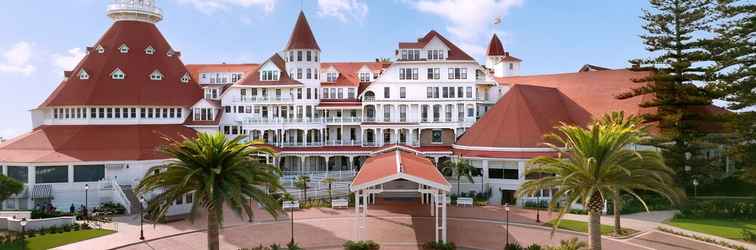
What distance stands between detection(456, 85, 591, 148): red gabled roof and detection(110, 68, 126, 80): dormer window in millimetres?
30624

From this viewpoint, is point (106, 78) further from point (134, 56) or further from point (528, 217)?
point (528, 217)

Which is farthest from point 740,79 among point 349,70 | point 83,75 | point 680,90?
point 83,75

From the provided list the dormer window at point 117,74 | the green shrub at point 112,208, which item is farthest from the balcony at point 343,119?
the green shrub at point 112,208

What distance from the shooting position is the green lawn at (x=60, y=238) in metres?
27.8

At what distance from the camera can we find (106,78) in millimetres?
48375

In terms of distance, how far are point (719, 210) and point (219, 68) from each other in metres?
48.0

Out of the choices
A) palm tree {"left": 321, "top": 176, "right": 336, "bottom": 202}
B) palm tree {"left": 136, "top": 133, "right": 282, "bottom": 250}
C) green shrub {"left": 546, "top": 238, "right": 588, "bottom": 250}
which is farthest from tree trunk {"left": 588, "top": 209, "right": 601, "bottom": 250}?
palm tree {"left": 321, "top": 176, "right": 336, "bottom": 202}

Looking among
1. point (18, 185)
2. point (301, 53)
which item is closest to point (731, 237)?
point (301, 53)

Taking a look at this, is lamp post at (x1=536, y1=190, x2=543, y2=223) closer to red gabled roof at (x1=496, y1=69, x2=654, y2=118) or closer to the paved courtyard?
the paved courtyard

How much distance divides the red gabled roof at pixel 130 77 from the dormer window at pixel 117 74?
321 millimetres

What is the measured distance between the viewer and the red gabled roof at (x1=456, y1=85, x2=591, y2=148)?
44.6 m

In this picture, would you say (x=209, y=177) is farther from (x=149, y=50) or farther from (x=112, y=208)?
(x=149, y=50)

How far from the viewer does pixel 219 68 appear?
59.8 meters

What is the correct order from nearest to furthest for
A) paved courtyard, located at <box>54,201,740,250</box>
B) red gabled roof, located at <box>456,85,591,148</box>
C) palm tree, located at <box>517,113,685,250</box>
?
palm tree, located at <box>517,113,685,250</box>
paved courtyard, located at <box>54,201,740,250</box>
red gabled roof, located at <box>456,85,591,148</box>
